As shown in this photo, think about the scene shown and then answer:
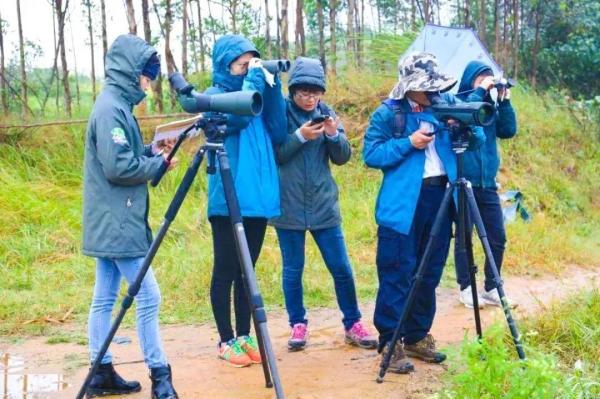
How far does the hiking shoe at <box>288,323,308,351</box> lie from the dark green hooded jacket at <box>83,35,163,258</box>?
124cm

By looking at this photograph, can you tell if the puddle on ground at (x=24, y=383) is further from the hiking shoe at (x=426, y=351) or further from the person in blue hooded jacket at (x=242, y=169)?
the hiking shoe at (x=426, y=351)

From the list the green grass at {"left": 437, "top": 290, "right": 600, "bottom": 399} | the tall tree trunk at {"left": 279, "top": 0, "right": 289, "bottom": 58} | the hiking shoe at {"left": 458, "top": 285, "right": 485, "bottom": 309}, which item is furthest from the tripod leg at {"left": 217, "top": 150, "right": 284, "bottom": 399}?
the tall tree trunk at {"left": 279, "top": 0, "right": 289, "bottom": 58}

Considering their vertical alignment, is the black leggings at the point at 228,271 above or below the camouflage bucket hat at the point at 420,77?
below

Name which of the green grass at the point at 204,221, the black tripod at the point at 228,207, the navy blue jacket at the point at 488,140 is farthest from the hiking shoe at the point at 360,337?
the navy blue jacket at the point at 488,140

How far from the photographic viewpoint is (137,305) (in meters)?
3.24

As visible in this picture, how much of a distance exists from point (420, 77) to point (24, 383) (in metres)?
2.48

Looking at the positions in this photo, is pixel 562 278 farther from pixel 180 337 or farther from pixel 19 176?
pixel 19 176

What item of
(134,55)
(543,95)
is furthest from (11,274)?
(543,95)

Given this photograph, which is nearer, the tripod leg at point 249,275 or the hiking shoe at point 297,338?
the tripod leg at point 249,275

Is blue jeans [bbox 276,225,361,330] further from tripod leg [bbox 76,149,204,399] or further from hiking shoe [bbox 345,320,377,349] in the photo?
tripod leg [bbox 76,149,204,399]

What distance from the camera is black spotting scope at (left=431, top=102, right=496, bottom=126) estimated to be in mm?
3189

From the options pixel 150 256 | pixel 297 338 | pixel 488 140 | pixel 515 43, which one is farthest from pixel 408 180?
pixel 515 43

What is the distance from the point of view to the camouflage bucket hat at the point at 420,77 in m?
3.41

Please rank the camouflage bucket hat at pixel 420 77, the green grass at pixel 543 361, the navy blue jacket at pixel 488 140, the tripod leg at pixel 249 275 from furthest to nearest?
the navy blue jacket at pixel 488 140 → the camouflage bucket hat at pixel 420 77 → the tripod leg at pixel 249 275 → the green grass at pixel 543 361
